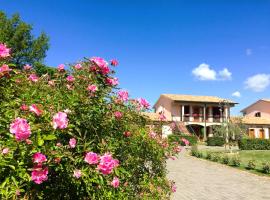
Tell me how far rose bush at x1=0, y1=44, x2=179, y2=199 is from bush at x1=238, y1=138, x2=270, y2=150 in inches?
1195

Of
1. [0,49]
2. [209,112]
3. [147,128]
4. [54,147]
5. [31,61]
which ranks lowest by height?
[54,147]

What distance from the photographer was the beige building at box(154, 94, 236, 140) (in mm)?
48344

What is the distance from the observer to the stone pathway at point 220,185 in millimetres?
10133

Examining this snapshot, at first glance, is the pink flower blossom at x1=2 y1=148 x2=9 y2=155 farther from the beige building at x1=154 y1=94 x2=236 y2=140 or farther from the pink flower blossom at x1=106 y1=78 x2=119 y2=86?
the beige building at x1=154 y1=94 x2=236 y2=140

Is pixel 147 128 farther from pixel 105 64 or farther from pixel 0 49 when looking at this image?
pixel 0 49

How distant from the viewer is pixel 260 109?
60.1 meters

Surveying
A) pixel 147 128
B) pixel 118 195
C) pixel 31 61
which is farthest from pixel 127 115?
pixel 31 61

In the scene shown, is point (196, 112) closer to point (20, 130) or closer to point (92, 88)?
point (92, 88)

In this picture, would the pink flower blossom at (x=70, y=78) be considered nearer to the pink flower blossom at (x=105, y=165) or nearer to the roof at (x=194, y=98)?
the pink flower blossom at (x=105, y=165)

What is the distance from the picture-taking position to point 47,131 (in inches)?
111

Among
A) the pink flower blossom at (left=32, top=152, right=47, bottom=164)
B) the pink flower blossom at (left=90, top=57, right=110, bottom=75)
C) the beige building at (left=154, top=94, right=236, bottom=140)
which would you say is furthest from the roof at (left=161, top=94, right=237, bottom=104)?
the pink flower blossom at (left=32, top=152, right=47, bottom=164)

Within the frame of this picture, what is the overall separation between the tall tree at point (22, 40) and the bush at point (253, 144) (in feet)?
71.2

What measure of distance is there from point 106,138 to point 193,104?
46.7 meters

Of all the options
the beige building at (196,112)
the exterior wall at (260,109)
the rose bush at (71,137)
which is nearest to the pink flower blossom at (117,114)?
the rose bush at (71,137)
